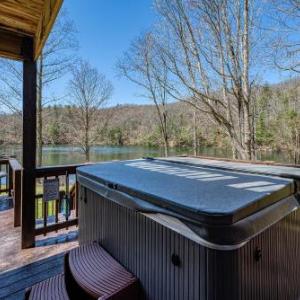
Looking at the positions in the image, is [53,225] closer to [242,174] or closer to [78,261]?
[78,261]

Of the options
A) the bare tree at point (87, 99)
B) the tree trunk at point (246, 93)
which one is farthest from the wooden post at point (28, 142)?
the bare tree at point (87, 99)

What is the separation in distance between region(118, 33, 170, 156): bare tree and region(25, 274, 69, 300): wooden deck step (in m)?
8.03

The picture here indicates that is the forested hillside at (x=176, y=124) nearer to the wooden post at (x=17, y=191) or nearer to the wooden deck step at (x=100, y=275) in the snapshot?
the wooden post at (x=17, y=191)

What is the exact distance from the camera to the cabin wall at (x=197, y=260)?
1.23 metres

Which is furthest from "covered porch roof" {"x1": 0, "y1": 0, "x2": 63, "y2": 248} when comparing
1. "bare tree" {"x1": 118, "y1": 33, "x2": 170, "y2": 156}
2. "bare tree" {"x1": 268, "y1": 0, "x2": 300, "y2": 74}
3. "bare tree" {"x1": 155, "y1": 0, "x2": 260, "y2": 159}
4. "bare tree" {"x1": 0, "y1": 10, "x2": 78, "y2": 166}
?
"bare tree" {"x1": 118, "y1": 33, "x2": 170, "y2": 156}

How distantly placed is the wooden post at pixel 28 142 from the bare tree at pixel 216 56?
4.33 m

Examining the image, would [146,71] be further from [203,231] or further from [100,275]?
[203,231]

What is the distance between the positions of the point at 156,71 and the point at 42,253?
8248 millimetres

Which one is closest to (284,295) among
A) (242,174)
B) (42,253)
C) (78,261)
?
(242,174)

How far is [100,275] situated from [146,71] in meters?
10.0

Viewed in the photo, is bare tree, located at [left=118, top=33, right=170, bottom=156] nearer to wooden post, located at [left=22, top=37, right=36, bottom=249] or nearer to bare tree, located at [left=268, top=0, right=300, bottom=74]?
bare tree, located at [left=268, top=0, right=300, bottom=74]

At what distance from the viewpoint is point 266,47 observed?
6199 millimetres

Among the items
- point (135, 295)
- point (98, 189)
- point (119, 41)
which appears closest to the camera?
point (135, 295)

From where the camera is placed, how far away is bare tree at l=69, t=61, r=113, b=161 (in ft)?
36.3
